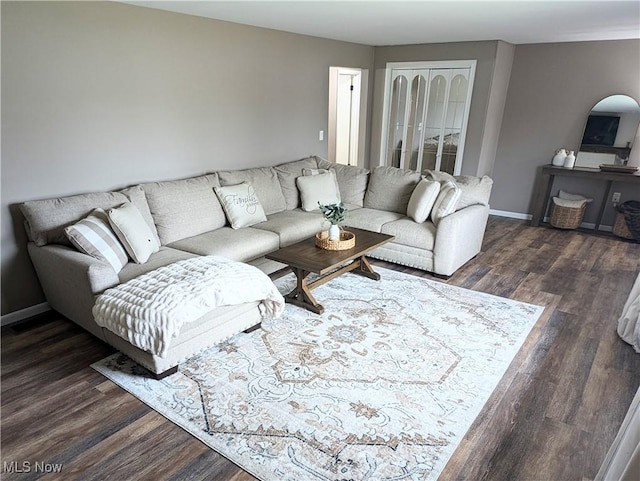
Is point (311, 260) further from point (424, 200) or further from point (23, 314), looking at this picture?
point (23, 314)

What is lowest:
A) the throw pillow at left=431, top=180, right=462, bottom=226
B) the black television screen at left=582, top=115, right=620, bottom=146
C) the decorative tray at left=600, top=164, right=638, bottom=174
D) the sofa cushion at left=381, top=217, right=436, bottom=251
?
the sofa cushion at left=381, top=217, right=436, bottom=251

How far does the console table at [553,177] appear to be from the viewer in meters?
4.78

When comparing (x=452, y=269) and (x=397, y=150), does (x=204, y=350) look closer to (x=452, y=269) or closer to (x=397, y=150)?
(x=452, y=269)

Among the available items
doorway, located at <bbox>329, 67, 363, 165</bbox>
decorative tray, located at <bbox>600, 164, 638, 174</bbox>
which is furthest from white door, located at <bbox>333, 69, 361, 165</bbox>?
decorative tray, located at <bbox>600, 164, 638, 174</bbox>

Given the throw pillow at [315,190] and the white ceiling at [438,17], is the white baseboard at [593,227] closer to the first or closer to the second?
the white ceiling at [438,17]

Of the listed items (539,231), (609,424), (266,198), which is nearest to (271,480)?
(609,424)

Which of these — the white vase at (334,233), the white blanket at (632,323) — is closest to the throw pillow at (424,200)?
the white vase at (334,233)

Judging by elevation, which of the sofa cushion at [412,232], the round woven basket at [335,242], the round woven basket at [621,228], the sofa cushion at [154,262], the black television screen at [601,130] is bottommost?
the round woven basket at [621,228]

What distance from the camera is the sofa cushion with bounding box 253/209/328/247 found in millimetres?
3709

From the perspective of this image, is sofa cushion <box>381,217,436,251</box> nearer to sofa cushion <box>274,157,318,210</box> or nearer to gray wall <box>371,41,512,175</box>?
sofa cushion <box>274,157,318,210</box>

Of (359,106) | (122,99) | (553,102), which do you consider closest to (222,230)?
(122,99)

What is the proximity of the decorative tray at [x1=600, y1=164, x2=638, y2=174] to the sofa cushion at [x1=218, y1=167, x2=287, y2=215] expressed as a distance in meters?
3.93

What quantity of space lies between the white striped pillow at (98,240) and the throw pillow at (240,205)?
3.57 feet

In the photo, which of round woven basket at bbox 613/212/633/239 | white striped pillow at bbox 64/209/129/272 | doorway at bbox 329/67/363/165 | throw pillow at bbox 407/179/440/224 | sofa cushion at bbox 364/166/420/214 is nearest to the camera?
white striped pillow at bbox 64/209/129/272
